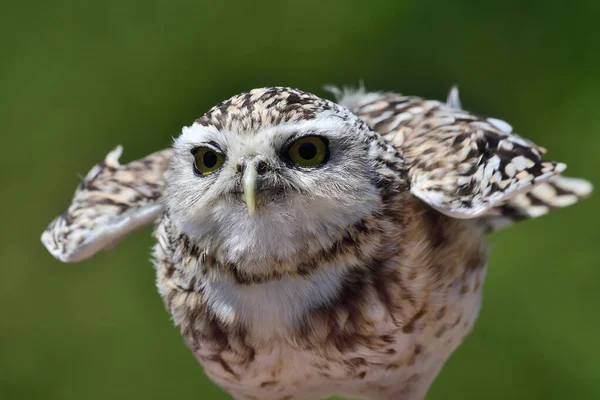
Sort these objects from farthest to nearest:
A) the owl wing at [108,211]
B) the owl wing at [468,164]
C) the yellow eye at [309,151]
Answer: the owl wing at [108,211], the owl wing at [468,164], the yellow eye at [309,151]

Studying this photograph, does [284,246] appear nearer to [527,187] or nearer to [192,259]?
[192,259]

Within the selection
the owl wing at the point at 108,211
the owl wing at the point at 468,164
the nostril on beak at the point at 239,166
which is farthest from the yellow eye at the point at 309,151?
the owl wing at the point at 108,211

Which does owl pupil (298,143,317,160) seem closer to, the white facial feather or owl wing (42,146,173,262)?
the white facial feather

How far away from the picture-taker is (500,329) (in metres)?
4.92

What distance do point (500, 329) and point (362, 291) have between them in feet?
8.73

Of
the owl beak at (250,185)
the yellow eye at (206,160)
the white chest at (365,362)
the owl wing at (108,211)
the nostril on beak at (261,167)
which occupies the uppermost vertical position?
the owl wing at (108,211)

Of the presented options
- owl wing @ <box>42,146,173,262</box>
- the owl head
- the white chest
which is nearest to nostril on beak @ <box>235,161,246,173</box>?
the owl head

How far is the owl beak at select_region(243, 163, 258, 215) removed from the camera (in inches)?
83.2

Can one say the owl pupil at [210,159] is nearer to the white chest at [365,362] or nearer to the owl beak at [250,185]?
the owl beak at [250,185]

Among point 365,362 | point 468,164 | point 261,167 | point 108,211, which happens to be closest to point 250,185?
point 261,167

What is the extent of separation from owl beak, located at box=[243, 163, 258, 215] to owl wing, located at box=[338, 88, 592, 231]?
562 mm

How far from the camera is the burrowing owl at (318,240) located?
7.32 feet

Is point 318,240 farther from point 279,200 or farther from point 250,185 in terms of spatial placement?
point 250,185

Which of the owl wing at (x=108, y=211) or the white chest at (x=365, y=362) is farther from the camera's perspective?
the owl wing at (x=108, y=211)
